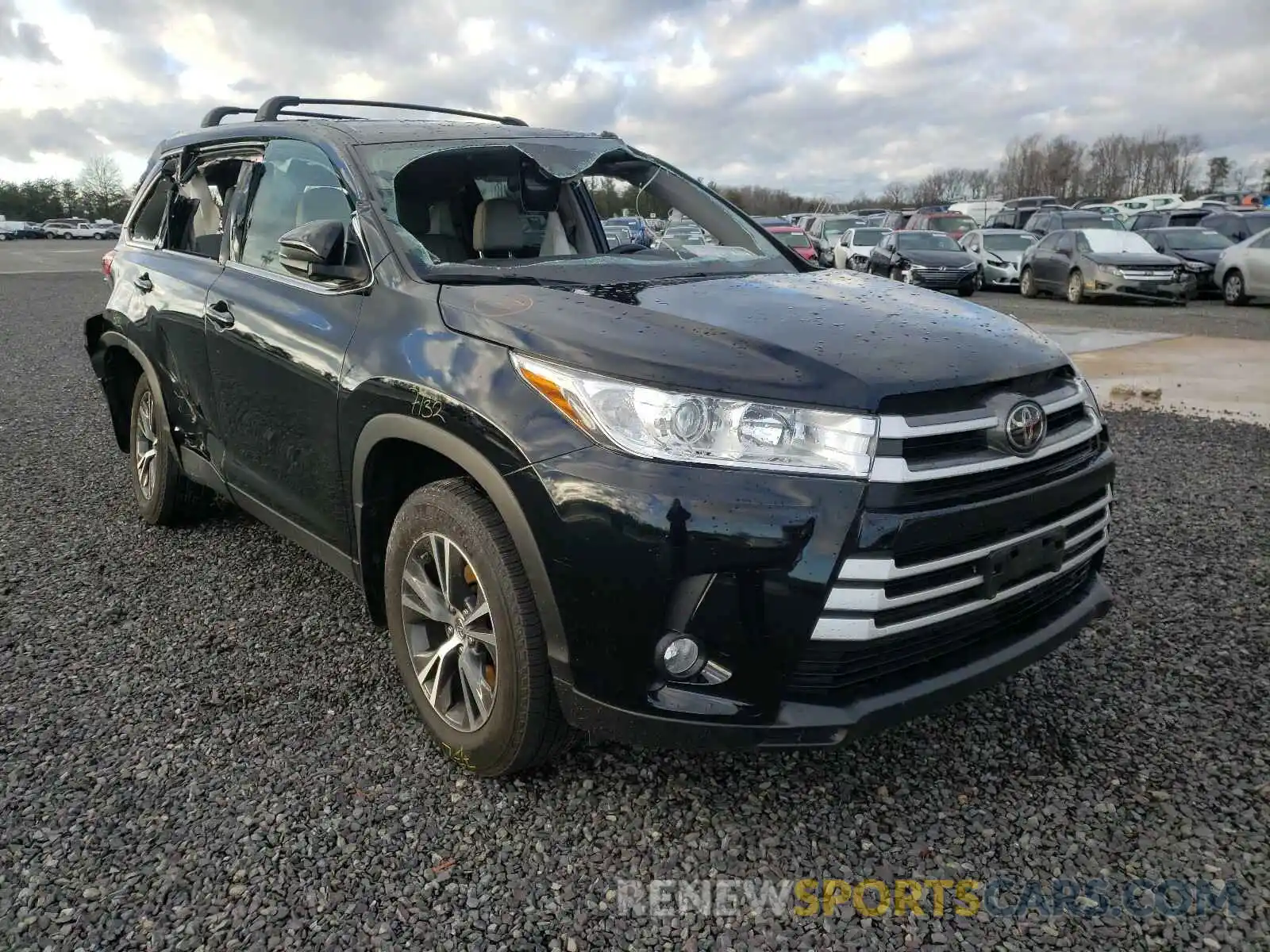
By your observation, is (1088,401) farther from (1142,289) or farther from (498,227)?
(1142,289)

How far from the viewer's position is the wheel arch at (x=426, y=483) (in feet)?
7.23

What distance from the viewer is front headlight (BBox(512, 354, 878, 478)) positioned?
2.05m

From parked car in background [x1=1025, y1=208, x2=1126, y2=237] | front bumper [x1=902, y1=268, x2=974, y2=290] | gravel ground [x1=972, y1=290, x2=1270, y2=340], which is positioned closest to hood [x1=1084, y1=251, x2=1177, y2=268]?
gravel ground [x1=972, y1=290, x2=1270, y2=340]

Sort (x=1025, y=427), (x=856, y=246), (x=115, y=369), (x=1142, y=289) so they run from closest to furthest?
(x=1025, y=427), (x=115, y=369), (x=1142, y=289), (x=856, y=246)

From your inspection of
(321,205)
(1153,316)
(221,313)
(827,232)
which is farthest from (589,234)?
(827,232)

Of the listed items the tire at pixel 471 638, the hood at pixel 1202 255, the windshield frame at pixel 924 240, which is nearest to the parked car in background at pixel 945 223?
the windshield frame at pixel 924 240

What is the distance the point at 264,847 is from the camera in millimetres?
2338

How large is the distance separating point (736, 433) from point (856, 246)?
72.0 feet

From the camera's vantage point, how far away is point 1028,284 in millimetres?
18375

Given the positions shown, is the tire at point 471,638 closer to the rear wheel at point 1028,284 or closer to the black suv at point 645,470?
the black suv at point 645,470

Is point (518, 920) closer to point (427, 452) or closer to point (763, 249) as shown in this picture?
point (427, 452)

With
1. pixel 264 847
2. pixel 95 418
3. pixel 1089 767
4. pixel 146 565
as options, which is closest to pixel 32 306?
pixel 95 418

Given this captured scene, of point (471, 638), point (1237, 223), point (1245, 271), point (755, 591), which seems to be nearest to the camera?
point (755, 591)

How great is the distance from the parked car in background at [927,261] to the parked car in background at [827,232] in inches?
203
